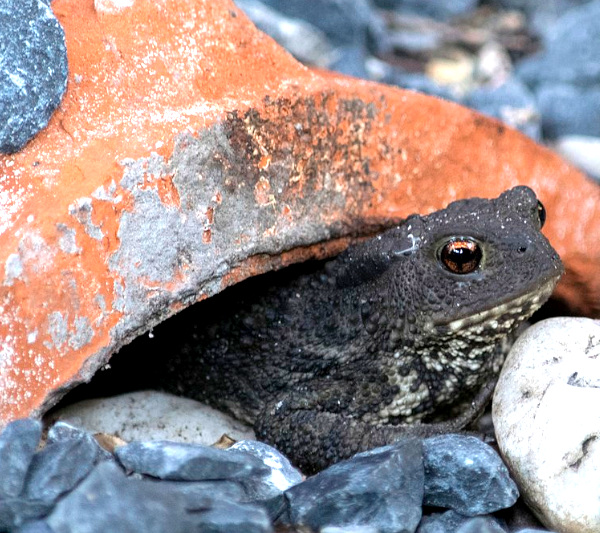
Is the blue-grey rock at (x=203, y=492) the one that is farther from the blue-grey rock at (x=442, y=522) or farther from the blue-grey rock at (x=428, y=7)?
the blue-grey rock at (x=428, y=7)

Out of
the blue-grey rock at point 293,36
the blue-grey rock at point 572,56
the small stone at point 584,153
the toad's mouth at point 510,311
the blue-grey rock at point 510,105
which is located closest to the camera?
the toad's mouth at point 510,311

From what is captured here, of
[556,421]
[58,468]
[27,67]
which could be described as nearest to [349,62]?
[27,67]

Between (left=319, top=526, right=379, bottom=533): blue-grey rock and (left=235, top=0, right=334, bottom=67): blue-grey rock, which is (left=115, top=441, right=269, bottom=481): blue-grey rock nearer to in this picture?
(left=319, top=526, right=379, bottom=533): blue-grey rock

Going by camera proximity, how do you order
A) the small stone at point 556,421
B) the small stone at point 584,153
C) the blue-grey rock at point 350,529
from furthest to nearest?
the small stone at point 584,153
the small stone at point 556,421
the blue-grey rock at point 350,529

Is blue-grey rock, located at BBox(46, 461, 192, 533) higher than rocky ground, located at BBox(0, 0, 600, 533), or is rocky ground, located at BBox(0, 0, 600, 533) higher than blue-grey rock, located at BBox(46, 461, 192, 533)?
blue-grey rock, located at BBox(46, 461, 192, 533)

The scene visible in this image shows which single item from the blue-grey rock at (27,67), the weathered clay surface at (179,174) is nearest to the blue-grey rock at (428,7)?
the weathered clay surface at (179,174)

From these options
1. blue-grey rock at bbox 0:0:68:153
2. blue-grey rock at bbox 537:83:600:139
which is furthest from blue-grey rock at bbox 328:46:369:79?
blue-grey rock at bbox 0:0:68:153
